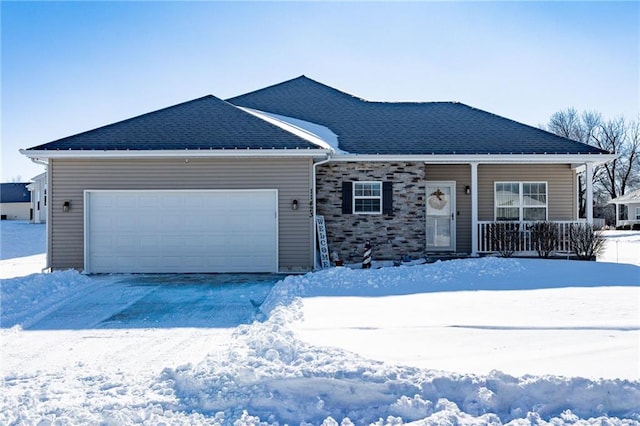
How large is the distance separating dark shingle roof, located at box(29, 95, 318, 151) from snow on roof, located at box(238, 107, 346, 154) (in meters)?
0.58

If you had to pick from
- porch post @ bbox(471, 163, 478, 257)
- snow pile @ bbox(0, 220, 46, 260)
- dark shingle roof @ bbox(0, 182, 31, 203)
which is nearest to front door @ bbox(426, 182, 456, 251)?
porch post @ bbox(471, 163, 478, 257)

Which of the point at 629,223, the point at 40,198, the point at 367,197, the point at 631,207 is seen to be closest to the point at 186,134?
the point at 367,197

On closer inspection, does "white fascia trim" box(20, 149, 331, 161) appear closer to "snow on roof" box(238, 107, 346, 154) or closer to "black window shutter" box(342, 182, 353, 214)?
"snow on roof" box(238, 107, 346, 154)

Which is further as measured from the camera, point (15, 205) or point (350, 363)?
point (15, 205)

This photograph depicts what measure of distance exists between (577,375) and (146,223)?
10.1 metres

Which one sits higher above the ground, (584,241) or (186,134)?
(186,134)

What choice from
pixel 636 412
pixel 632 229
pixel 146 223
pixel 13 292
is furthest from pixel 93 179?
pixel 632 229

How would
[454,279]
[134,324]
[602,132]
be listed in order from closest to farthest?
1. [134,324]
2. [454,279]
3. [602,132]

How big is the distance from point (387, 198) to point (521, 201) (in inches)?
159

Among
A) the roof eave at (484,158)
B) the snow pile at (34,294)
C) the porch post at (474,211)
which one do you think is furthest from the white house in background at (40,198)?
the porch post at (474,211)

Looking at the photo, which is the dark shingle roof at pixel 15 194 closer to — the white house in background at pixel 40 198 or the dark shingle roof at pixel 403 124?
the white house in background at pixel 40 198

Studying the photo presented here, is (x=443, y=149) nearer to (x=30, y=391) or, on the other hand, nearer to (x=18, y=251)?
(x=30, y=391)

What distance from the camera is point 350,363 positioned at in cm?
445

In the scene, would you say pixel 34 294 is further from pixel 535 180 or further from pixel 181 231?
pixel 535 180
